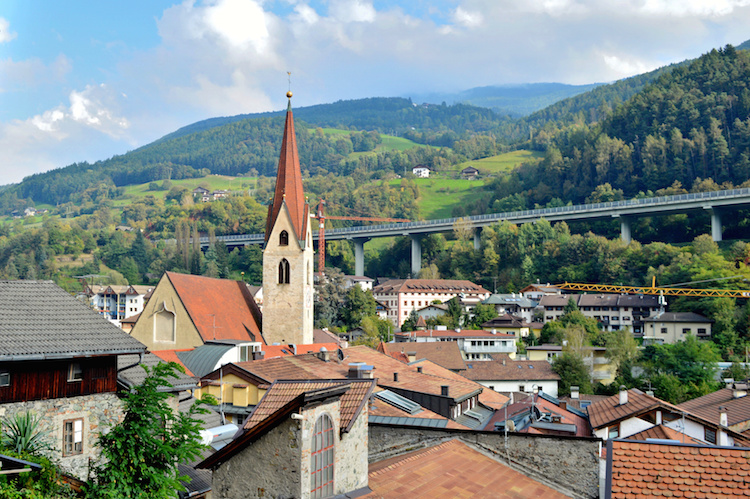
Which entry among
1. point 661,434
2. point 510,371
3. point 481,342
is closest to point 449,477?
point 661,434

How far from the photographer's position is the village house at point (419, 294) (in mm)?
103438

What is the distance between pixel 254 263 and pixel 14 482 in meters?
123

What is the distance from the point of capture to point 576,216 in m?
113

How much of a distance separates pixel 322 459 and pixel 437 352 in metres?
46.8

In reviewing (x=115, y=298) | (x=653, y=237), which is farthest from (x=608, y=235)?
(x=115, y=298)

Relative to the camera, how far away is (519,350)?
239ft

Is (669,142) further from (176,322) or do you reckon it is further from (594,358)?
(176,322)

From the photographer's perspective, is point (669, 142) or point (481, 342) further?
point (669, 142)

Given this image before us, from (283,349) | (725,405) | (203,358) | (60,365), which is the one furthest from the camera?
(283,349)

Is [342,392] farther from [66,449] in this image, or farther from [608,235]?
[608,235]

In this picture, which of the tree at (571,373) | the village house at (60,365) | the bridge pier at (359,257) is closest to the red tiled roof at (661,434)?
the village house at (60,365)

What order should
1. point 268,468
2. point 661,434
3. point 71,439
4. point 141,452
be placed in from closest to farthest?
1. point 268,468
2. point 141,452
3. point 71,439
4. point 661,434

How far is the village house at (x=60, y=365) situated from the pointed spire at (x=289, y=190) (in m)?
32.4

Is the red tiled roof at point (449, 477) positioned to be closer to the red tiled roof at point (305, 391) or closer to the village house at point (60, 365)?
the red tiled roof at point (305, 391)
